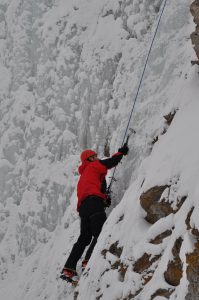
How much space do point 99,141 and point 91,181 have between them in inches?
84.1

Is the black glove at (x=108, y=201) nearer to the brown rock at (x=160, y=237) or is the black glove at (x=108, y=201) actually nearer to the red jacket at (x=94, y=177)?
the red jacket at (x=94, y=177)

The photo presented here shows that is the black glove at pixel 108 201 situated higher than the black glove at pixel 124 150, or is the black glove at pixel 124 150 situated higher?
the black glove at pixel 124 150

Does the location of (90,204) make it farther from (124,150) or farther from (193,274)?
(193,274)

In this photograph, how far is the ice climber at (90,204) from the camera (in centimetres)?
609

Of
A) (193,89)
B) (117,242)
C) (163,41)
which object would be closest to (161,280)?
(117,242)

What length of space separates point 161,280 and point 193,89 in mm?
2391

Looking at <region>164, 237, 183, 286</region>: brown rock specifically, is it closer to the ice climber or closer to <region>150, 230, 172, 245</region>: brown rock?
<region>150, 230, 172, 245</region>: brown rock

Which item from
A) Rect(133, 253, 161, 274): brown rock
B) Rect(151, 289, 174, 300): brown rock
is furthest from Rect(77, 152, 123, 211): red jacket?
Rect(151, 289, 174, 300): brown rock

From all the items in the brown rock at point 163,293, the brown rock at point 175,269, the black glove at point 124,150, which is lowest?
the brown rock at point 163,293

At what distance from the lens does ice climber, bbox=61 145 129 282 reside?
6.09 metres

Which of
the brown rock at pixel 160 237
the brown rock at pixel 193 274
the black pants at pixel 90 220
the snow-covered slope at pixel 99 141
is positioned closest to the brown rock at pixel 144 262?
the snow-covered slope at pixel 99 141

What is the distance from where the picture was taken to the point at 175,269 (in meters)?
3.75

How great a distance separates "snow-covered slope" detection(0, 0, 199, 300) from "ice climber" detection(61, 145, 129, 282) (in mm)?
351

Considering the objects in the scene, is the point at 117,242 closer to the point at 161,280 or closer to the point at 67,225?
the point at 161,280
